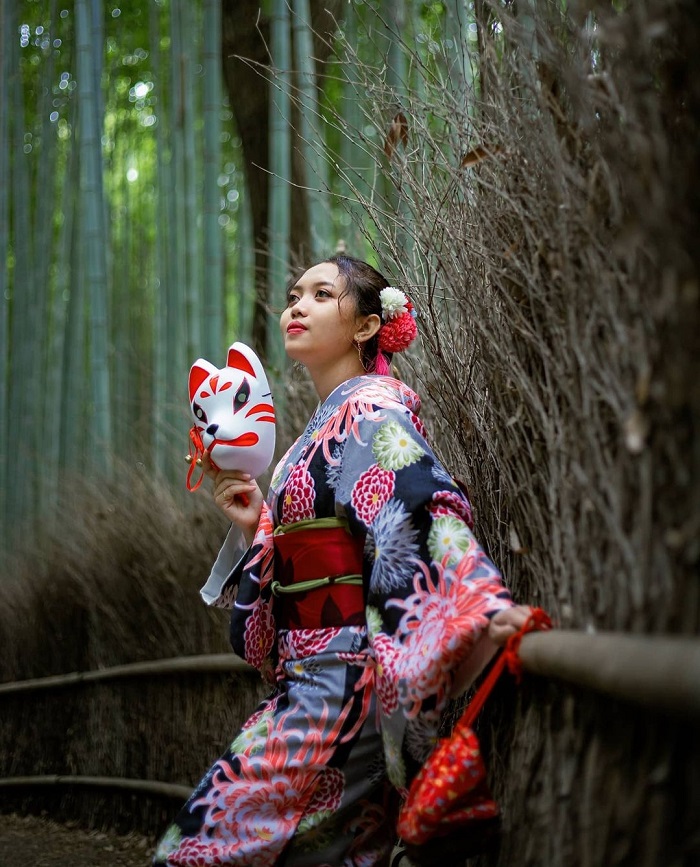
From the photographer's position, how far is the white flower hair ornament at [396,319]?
2484 mm

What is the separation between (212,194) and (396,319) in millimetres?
3109

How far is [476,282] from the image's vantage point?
232 centimetres

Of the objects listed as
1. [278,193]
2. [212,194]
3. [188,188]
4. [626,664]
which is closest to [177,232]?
[188,188]

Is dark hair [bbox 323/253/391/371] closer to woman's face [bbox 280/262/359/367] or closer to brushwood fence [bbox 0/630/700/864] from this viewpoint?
woman's face [bbox 280/262/359/367]

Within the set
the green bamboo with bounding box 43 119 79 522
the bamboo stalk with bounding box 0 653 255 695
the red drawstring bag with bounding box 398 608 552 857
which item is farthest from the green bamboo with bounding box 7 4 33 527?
the red drawstring bag with bounding box 398 608 552 857

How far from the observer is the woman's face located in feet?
8.09

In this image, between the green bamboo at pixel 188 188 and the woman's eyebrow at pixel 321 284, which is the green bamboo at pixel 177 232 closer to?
the green bamboo at pixel 188 188

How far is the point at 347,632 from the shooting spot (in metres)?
2.15

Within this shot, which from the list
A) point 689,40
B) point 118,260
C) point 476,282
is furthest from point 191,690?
point 118,260

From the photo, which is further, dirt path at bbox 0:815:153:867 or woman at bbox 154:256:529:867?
dirt path at bbox 0:815:153:867

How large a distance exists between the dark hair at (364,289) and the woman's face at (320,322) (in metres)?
0.02

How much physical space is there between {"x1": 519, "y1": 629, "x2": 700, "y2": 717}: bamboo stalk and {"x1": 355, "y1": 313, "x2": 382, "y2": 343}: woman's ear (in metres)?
1.05

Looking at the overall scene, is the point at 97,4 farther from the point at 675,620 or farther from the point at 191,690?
the point at 675,620

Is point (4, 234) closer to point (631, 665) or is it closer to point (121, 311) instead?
point (121, 311)
